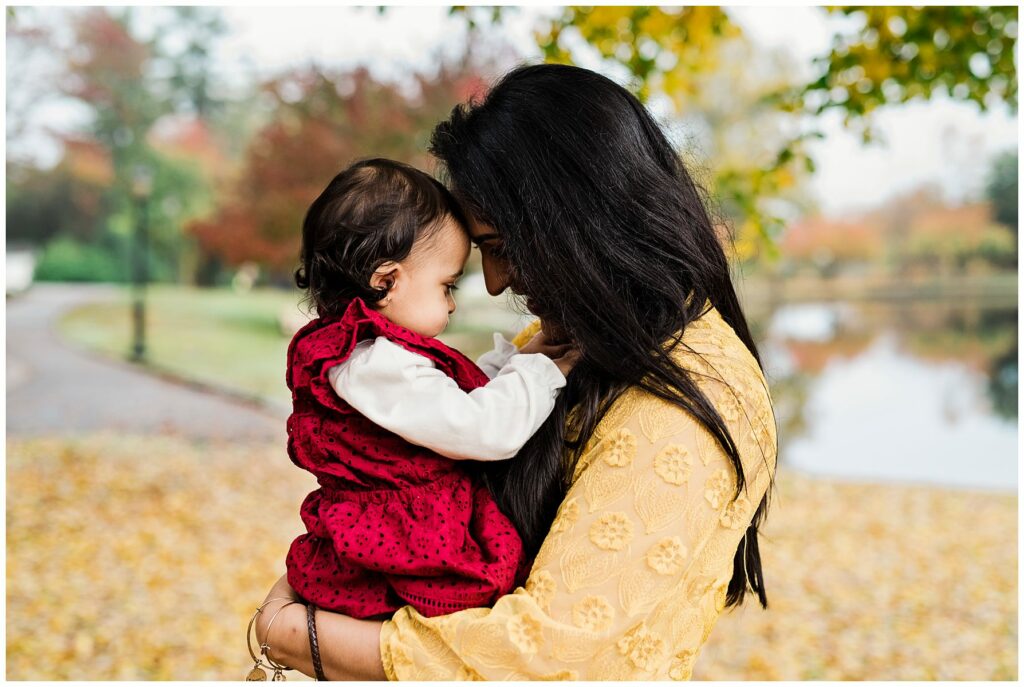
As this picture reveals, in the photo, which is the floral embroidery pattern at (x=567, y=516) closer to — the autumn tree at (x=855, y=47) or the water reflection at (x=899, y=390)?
the autumn tree at (x=855, y=47)

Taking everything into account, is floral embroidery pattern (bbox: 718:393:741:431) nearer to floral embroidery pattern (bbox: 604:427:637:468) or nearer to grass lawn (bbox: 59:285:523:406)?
floral embroidery pattern (bbox: 604:427:637:468)

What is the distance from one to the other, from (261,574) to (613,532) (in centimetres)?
514

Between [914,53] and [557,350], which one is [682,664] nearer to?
[557,350]

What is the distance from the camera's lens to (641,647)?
127 cm

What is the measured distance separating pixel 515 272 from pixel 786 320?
10.6m

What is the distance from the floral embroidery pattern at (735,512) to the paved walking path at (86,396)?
858cm

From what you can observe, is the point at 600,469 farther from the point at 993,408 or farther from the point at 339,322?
the point at 993,408

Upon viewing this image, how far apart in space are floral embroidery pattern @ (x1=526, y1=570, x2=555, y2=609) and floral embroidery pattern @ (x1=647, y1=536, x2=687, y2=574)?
132 millimetres

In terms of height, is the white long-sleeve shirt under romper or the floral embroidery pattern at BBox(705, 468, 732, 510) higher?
the white long-sleeve shirt under romper

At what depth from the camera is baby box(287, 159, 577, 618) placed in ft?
4.30

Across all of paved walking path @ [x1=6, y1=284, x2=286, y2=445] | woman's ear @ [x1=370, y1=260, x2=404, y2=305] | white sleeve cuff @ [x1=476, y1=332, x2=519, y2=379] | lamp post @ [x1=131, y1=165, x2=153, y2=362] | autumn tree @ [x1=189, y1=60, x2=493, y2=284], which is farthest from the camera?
lamp post @ [x1=131, y1=165, x2=153, y2=362]

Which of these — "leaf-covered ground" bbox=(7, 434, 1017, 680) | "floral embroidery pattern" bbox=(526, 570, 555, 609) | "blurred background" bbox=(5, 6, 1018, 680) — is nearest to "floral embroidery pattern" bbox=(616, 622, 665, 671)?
"floral embroidery pattern" bbox=(526, 570, 555, 609)

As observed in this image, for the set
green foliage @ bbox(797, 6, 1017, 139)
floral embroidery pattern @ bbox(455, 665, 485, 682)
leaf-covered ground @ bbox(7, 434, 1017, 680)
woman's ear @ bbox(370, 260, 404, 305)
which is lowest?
leaf-covered ground @ bbox(7, 434, 1017, 680)

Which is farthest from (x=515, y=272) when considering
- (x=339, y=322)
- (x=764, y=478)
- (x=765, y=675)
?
(x=765, y=675)
